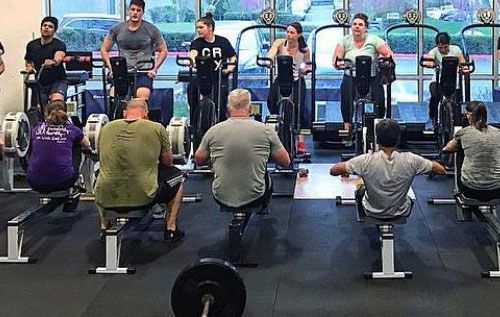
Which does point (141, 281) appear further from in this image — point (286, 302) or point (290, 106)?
point (290, 106)

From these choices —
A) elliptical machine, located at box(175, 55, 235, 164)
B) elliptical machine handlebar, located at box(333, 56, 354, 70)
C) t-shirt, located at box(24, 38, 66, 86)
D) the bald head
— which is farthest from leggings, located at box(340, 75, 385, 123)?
the bald head

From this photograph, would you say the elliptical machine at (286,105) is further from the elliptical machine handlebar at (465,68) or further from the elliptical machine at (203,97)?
the elliptical machine handlebar at (465,68)

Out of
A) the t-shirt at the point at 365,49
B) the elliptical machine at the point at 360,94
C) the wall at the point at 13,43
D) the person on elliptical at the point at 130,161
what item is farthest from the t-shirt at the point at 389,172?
the wall at the point at 13,43

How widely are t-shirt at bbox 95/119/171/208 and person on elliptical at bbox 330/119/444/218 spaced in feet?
4.04

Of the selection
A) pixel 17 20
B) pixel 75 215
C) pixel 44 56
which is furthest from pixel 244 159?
pixel 17 20

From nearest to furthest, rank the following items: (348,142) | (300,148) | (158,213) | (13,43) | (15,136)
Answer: (158,213), (15,136), (348,142), (300,148), (13,43)

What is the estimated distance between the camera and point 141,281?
519 cm

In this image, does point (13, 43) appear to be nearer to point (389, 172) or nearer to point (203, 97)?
point (203, 97)

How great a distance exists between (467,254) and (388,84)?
3082 millimetres

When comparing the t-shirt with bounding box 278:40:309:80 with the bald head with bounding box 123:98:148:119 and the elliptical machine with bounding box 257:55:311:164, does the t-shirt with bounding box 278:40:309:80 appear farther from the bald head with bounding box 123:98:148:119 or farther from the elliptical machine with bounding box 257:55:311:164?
the bald head with bounding box 123:98:148:119

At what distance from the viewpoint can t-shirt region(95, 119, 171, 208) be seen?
552cm

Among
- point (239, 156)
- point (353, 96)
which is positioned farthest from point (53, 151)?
point (353, 96)

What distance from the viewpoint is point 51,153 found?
5969 millimetres

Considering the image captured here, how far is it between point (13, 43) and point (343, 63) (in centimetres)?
401
